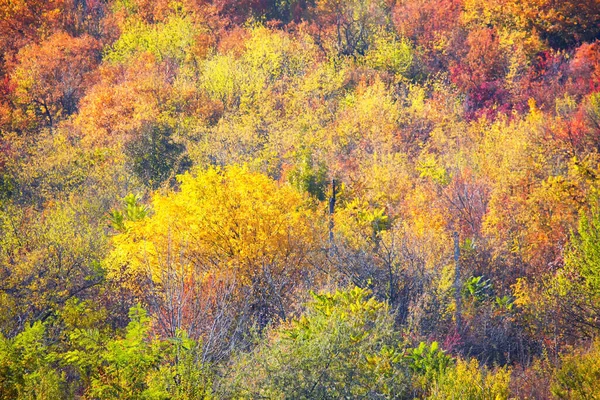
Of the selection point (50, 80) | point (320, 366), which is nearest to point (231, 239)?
point (320, 366)

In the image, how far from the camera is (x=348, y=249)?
21359 mm

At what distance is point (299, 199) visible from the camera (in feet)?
74.8

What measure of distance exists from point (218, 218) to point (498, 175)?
12801 millimetres

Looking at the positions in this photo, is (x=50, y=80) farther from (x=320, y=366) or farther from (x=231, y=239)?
(x=320, y=366)

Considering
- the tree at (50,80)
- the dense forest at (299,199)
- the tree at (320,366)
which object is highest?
the tree at (320,366)

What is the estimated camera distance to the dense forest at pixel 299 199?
1342cm

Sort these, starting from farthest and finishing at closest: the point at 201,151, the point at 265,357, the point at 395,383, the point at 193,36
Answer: the point at 193,36 < the point at 201,151 < the point at 395,383 < the point at 265,357

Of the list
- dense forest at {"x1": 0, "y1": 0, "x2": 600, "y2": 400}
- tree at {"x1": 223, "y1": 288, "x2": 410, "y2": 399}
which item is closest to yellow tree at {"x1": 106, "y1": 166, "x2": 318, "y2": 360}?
dense forest at {"x1": 0, "y1": 0, "x2": 600, "y2": 400}

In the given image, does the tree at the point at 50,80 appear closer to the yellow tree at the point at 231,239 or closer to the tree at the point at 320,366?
the yellow tree at the point at 231,239

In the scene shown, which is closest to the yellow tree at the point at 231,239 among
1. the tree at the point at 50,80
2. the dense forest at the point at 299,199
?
the dense forest at the point at 299,199

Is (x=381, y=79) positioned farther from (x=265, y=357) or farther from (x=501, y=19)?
(x=265, y=357)

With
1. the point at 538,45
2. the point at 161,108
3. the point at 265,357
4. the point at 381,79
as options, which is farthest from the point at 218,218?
the point at 538,45

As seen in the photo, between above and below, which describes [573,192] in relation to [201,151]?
above

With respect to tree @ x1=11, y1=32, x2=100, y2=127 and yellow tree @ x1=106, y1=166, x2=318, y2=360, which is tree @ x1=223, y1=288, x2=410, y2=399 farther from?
tree @ x1=11, y1=32, x2=100, y2=127
